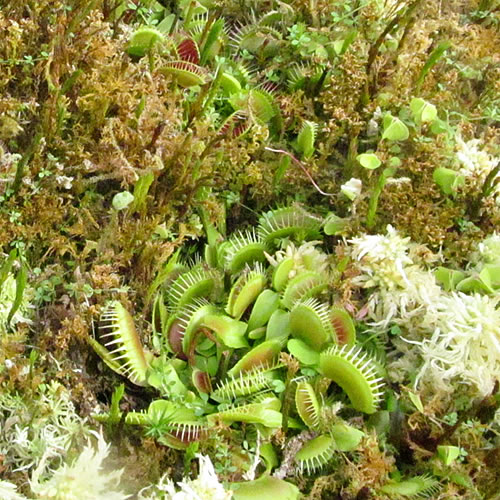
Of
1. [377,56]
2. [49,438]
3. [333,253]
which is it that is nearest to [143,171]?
[333,253]

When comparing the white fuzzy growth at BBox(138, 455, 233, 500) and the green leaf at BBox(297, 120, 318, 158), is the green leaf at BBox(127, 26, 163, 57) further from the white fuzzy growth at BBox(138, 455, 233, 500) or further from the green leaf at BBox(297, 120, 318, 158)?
the white fuzzy growth at BBox(138, 455, 233, 500)

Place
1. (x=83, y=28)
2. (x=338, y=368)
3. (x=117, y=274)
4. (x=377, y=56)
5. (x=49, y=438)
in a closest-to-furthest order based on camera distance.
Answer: (x=49, y=438) < (x=338, y=368) < (x=117, y=274) < (x=83, y=28) < (x=377, y=56)

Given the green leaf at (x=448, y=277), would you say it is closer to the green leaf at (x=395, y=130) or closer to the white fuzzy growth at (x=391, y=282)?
the white fuzzy growth at (x=391, y=282)

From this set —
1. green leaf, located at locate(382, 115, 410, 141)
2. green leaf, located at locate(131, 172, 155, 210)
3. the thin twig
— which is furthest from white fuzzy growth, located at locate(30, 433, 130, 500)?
green leaf, located at locate(382, 115, 410, 141)

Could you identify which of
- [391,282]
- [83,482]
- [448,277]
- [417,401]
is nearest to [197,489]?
[83,482]

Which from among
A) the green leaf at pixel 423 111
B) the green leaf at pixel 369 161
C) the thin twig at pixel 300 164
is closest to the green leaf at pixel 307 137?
the thin twig at pixel 300 164

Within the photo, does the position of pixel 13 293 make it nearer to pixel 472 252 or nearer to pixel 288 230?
pixel 288 230

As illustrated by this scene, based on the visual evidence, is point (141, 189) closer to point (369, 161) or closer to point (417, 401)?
point (369, 161)
